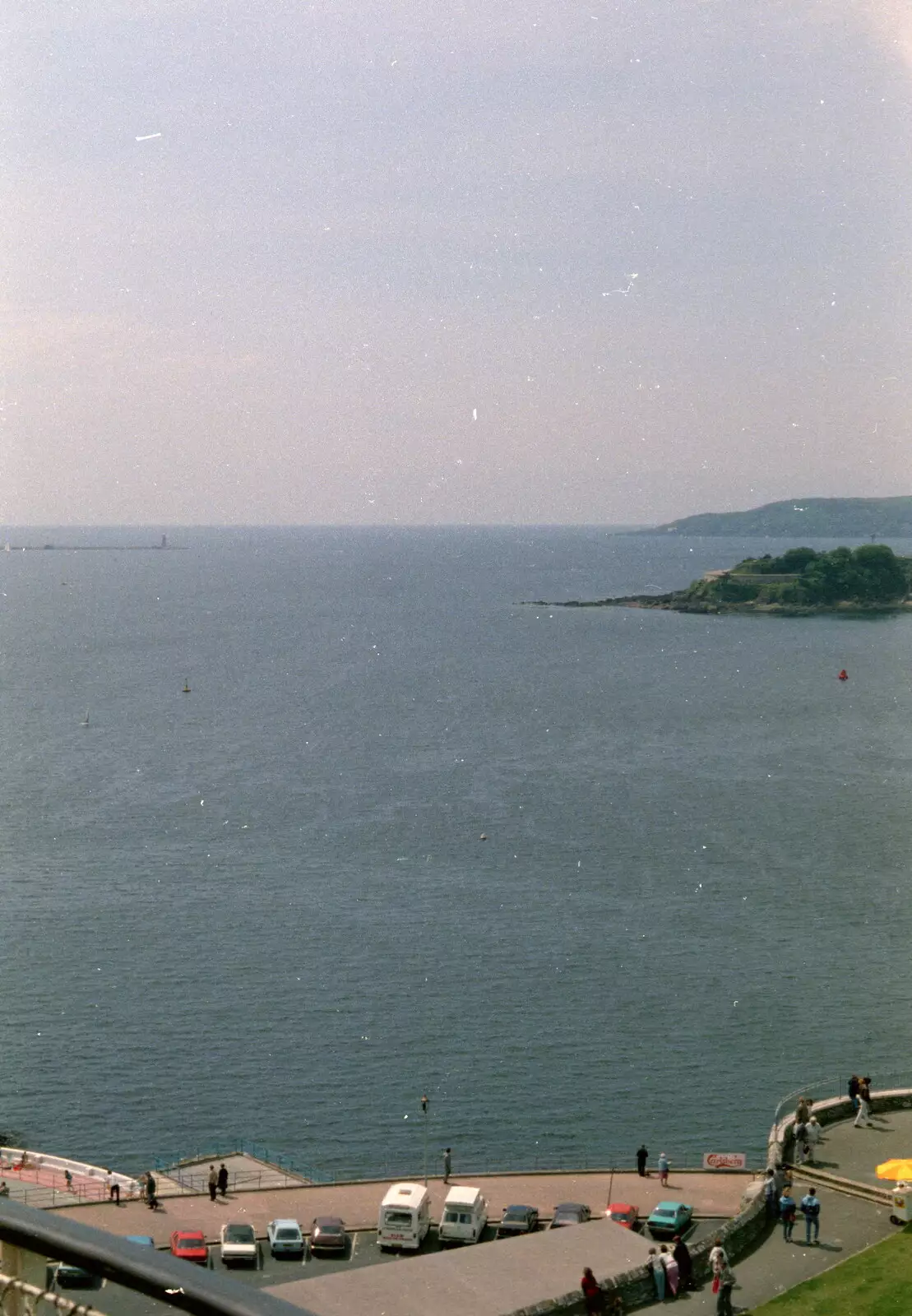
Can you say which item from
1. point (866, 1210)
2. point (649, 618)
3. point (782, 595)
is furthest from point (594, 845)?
point (782, 595)

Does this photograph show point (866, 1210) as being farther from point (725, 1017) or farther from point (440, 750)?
point (440, 750)

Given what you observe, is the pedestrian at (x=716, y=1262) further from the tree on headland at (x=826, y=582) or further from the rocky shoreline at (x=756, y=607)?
the tree on headland at (x=826, y=582)

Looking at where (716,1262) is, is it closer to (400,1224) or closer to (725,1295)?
(725,1295)

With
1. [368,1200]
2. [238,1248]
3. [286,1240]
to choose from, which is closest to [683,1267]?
[286,1240]

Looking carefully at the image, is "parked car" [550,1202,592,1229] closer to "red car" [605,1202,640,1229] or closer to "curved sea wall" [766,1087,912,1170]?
"red car" [605,1202,640,1229]

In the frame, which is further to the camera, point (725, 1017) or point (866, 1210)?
point (725, 1017)

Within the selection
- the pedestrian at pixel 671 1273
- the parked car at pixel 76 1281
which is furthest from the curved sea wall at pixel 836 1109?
the parked car at pixel 76 1281
